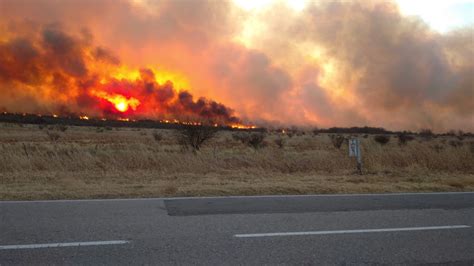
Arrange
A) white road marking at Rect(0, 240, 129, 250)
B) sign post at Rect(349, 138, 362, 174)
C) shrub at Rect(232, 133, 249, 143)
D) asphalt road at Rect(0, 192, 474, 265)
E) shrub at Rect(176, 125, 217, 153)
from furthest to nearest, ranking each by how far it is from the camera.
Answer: shrub at Rect(232, 133, 249, 143)
shrub at Rect(176, 125, 217, 153)
sign post at Rect(349, 138, 362, 174)
white road marking at Rect(0, 240, 129, 250)
asphalt road at Rect(0, 192, 474, 265)

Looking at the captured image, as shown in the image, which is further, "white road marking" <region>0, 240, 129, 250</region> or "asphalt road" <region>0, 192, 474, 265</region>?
"white road marking" <region>0, 240, 129, 250</region>

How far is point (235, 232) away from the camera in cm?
622

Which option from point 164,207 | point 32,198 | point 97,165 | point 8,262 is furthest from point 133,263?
point 97,165

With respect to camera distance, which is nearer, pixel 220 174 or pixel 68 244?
pixel 68 244

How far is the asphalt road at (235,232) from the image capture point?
502cm

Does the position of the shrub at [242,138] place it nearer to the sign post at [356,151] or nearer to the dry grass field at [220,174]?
the dry grass field at [220,174]

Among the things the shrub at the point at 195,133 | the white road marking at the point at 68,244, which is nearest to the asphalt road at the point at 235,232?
the white road marking at the point at 68,244

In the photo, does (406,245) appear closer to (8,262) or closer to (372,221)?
(372,221)

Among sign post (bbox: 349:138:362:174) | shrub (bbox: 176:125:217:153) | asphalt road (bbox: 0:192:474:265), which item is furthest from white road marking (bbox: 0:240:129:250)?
shrub (bbox: 176:125:217:153)

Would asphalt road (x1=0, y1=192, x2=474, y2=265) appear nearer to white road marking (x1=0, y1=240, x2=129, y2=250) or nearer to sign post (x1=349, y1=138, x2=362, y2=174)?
white road marking (x1=0, y1=240, x2=129, y2=250)

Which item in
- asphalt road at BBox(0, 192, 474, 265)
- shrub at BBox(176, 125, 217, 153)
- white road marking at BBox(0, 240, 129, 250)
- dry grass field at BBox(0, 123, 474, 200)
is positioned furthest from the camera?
shrub at BBox(176, 125, 217, 153)

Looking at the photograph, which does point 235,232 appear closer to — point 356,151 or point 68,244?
point 68,244

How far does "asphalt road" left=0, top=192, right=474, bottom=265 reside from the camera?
16.5 ft

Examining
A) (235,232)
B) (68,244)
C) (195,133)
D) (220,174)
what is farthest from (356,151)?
(195,133)
